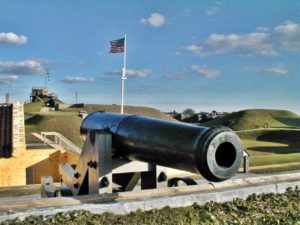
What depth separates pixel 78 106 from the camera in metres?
54.9

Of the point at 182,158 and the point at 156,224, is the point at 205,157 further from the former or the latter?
the point at 156,224

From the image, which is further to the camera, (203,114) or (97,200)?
(203,114)

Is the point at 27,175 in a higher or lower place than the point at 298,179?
lower

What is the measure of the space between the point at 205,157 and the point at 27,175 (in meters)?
17.3

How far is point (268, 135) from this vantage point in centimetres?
3569

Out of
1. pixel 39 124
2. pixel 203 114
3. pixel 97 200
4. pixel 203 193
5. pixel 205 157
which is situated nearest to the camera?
pixel 205 157

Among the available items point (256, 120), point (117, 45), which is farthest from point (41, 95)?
point (117, 45)

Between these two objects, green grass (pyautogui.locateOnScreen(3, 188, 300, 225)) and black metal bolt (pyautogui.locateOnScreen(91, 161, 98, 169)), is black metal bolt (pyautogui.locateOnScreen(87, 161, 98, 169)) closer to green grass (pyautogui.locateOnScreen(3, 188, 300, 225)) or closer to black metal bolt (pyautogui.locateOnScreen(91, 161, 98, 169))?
black metal bolt (pyautogui.locateOnScreen(91, 161, 98, 169))

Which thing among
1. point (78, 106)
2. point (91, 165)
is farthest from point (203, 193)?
point (78, 106)

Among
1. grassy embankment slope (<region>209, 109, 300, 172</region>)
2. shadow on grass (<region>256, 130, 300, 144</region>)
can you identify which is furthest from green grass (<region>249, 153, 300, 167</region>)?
shadow on grass (<region>256, 130, 300, 144</region>)

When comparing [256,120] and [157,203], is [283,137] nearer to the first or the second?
[256,120]

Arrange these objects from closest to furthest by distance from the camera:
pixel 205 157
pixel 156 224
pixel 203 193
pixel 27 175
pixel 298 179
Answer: pixel 205 157, pixel 156 224, pixel 203 193, pixel 298 179, pixel 27 175

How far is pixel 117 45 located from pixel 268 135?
19315mm

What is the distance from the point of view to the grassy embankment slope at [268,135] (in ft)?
62.6
